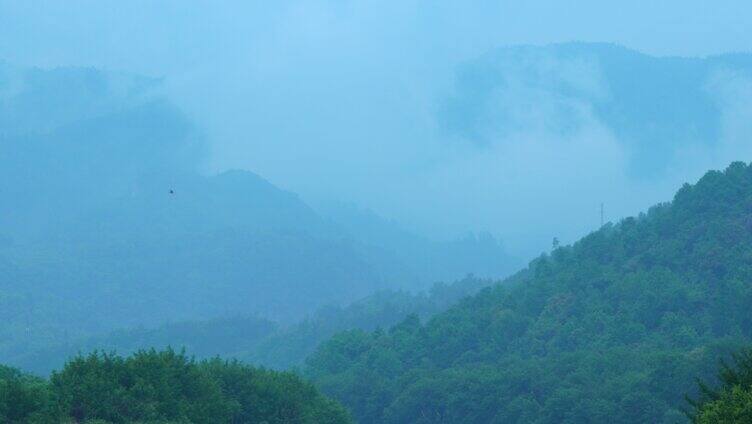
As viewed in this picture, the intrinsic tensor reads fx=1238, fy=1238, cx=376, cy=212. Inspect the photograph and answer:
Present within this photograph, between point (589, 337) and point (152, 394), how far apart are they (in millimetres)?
42785

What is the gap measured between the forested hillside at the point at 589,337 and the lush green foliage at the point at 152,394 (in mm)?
16379

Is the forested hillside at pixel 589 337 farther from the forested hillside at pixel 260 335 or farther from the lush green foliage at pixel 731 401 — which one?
the forested hillside at pixel 260 335

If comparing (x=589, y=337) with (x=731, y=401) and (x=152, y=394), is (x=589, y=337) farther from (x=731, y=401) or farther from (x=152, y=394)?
(x=731, y=401)

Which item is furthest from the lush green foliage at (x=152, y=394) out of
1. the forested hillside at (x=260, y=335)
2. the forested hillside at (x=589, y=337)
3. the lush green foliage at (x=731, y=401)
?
the forested hillside at (x=260, y=335)

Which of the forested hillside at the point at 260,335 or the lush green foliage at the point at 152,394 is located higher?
the forested hillside at the point at 260,335

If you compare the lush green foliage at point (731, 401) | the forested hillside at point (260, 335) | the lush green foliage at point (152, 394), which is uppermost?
the forested hillside at point (260, 335)

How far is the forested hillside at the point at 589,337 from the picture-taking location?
186 ft

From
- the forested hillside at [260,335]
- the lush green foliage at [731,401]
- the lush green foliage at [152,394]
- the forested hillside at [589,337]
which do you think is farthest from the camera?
the forested hillside at [260,335]

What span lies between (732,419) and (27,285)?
162413 mm

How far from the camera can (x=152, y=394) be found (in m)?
34.7

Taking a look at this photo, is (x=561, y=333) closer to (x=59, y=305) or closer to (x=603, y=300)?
(x=603, y=300)

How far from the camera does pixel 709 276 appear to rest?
244 ft

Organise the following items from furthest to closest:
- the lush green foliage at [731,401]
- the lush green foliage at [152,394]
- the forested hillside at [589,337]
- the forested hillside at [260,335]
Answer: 1. the forested hillside at [260,335]
2. the forested hillside at [589,337]
3. the lush green foliage at [152,394]
4. the lush green foliage at [731,401]

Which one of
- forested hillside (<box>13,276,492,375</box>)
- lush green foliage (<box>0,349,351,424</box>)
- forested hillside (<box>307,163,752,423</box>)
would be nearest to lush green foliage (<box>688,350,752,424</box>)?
lush green foliage (<box>0,349,351,424</box>)
